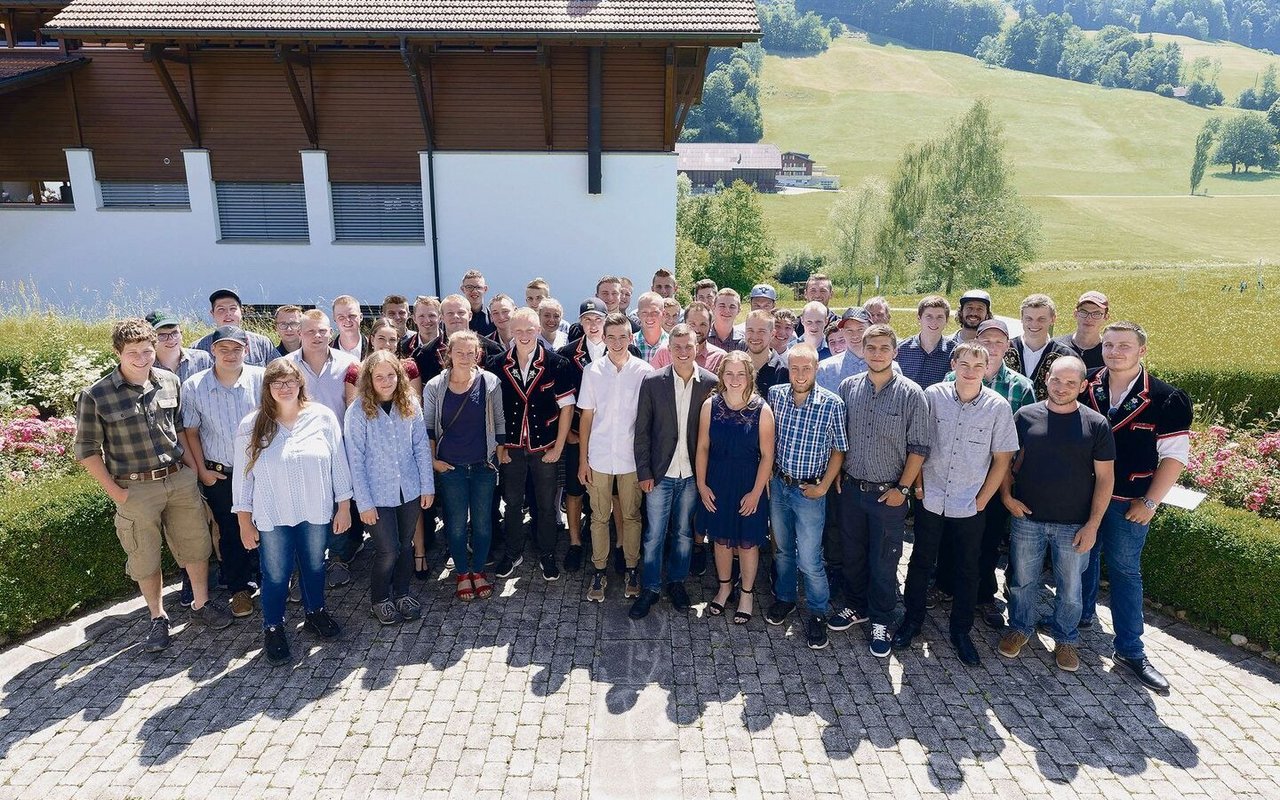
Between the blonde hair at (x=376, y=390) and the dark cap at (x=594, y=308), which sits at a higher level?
the dark cap at (x=594, y=308)

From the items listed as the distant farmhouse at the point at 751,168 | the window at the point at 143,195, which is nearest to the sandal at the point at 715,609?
the window at the point at 143,195

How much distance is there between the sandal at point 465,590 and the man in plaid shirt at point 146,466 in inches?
65.4

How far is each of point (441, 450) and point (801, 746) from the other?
3217mm

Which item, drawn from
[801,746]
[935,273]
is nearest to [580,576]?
[801,746]

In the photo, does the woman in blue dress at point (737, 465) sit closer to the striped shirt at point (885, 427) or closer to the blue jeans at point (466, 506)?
the striped shirt at point (885, 427)

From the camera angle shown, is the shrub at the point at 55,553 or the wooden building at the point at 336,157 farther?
the wooden building at the point at 336,157

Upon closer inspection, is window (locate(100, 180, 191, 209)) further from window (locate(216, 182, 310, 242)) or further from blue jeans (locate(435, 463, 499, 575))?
blue jeans (locate(435, 463, 499, 575))

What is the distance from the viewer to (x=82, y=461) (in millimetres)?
4883

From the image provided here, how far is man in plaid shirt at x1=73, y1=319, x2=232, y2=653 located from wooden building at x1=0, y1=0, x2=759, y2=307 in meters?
9.40

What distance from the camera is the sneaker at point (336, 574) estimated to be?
6188 millimetres

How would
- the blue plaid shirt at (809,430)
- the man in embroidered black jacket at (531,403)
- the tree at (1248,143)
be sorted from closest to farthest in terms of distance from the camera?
the blue plaid shirt at (809,430), the man in embroidered black jacket at (531,403), the tree at (1248,143)

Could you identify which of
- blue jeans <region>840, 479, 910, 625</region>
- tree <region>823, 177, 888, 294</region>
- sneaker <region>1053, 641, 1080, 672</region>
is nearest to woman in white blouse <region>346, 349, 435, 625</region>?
blue jeans <region>840, 479, 910, 625</region>

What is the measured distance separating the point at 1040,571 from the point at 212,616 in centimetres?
596

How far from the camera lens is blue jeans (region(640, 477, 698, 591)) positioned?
5707mm
